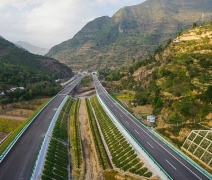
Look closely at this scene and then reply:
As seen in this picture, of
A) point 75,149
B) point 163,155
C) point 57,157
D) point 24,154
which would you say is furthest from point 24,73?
point 163,155

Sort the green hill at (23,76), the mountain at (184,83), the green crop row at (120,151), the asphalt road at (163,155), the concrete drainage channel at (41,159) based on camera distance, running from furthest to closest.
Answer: the green hill at (23,76), the mountain at (184,83), the green crop row at (120,151), the asphalt road at (163,155), the concrete drainage channel at (41,159)

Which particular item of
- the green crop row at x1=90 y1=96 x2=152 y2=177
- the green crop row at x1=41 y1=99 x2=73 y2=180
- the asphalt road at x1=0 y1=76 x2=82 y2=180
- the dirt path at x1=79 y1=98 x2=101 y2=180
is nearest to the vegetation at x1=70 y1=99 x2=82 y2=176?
the dirt path at x1=79 y1=98 x2=101 y2=180

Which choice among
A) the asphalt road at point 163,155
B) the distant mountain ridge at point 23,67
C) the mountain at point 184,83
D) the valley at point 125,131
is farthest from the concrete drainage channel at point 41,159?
the distant mountain ridge at point 23,67

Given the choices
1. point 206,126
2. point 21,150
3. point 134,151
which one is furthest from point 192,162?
point 21,150

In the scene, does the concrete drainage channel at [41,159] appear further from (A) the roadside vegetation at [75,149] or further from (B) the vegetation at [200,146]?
(B) the vegetation at [200,146]

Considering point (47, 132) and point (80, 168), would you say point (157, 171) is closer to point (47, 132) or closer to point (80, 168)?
point (80, 168)

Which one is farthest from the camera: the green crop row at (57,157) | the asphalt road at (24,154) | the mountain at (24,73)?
the mountain at (24,73)
